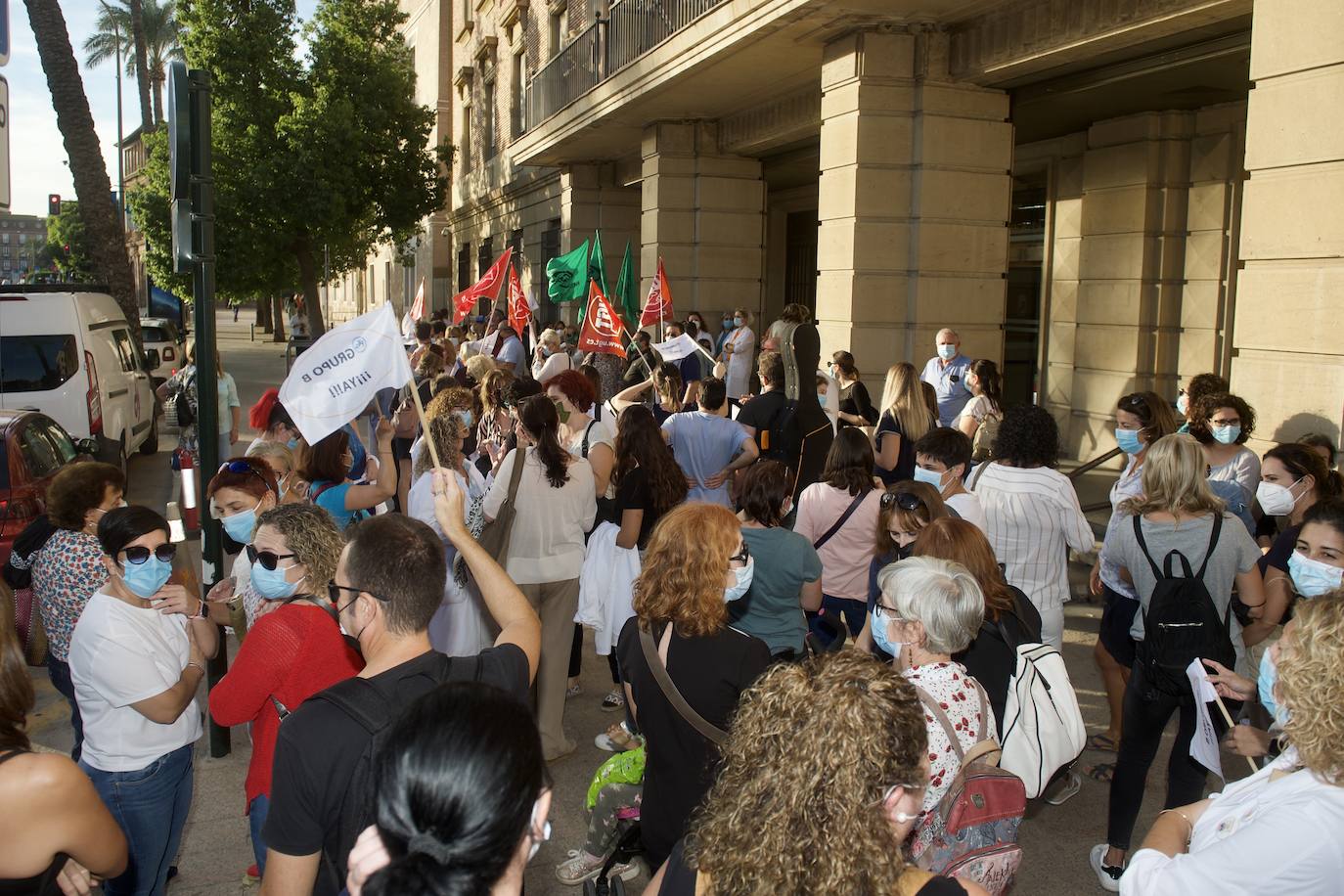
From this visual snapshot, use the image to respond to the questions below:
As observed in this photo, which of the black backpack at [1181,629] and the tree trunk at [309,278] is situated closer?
the black backpack at [1181,629]

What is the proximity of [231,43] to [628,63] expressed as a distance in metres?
17.8

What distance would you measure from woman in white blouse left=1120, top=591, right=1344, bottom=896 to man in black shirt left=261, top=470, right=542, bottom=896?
144 centimetres

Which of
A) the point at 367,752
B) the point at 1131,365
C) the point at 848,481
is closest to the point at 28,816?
the point at 367,752

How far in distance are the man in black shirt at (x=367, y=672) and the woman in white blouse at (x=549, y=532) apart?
2422mm

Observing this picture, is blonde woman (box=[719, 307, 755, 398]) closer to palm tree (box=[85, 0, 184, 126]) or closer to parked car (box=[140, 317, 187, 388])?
parked car (box=[140, 317, 187, 388])

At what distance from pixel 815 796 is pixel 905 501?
275 cm

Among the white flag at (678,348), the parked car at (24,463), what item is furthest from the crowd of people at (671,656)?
the white flag at (678,348)

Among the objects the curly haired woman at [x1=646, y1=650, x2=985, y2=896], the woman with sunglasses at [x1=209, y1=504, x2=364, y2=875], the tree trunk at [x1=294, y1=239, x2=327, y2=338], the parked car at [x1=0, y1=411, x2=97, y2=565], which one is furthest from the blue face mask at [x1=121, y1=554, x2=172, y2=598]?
the tree trunk at [x1=294, y1=239, x2=327, y2=338]

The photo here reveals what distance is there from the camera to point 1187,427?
6.54 metres

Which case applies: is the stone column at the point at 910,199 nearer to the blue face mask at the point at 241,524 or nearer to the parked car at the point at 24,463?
the parked car at the point at 24,463

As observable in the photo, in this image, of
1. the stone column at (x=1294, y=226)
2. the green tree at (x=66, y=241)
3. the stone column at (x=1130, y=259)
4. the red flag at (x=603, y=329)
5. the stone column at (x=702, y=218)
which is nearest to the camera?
the stone column at (x=1294, y=226)

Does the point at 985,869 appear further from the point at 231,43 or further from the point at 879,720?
the point at 231,43

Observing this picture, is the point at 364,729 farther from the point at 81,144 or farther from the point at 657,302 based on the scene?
the point at 81,144

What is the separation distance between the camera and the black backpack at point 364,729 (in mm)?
2291
